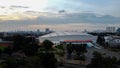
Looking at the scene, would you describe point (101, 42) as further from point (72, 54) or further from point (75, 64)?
point (75, 64)

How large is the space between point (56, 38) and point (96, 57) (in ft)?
201

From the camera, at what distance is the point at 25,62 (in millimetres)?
14906

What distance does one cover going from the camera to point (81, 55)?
3522 centimetres

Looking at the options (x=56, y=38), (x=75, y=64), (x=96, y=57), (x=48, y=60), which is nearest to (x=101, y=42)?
(x=56, y=38)

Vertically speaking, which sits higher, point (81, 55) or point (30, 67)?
point (30, 67)

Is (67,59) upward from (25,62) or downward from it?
downward

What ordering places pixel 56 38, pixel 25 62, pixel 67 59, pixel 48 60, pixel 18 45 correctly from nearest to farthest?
pixel 25 62 → pixel 48 60 → pixel 67 59 → pixel 18 45 → pixel 56 38

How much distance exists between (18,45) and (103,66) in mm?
33195

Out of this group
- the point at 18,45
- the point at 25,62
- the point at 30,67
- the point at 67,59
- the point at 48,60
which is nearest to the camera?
the point at 30,67

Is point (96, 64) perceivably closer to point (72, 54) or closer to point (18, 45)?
point (72, 54)

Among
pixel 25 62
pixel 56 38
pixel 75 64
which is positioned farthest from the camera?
pixel 56 38

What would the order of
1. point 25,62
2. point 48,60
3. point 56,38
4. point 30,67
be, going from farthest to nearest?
point 56,38
point 48,60
point 25,62
point 30,67

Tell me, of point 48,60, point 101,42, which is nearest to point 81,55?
point 48,60

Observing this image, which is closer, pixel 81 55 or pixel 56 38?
pixel 81 55
